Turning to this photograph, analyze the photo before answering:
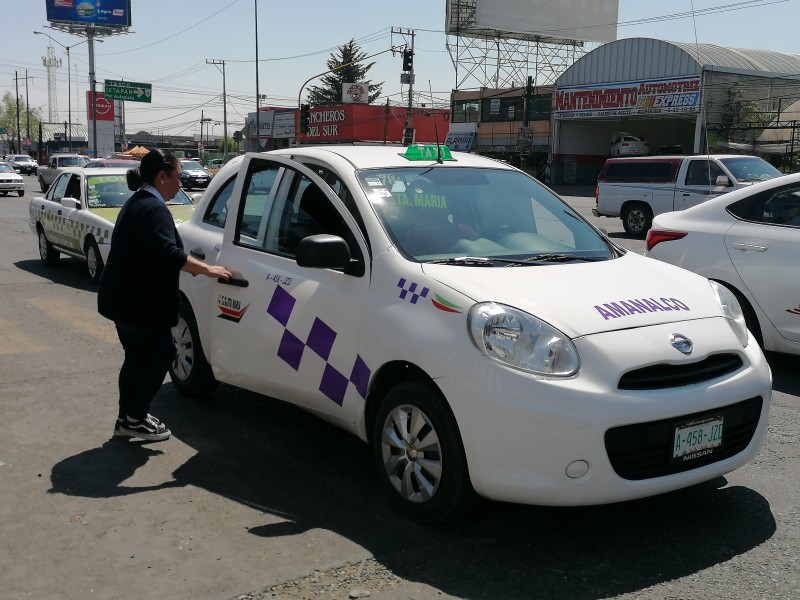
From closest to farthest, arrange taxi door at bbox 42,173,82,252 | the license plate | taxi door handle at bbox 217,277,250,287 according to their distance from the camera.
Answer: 1. the license plate
2. taxi door handle at bbox 217,277,250,287
3. taxi door at bbox 42,173,82,252

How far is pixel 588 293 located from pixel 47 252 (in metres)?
11.6

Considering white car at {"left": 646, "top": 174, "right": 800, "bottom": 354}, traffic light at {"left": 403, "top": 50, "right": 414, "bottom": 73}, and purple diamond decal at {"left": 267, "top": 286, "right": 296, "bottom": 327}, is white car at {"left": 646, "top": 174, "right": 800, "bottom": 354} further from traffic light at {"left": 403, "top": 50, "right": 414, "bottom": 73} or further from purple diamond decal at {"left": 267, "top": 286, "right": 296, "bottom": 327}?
traffic light at {"left": 403, "top": 50, "right": 414, "bottom": 73}

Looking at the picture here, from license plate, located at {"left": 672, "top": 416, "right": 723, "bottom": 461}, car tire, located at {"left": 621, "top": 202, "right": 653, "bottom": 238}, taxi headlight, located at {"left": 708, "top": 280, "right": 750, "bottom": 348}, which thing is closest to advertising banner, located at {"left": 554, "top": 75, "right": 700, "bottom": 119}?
car tire, located at {"left": 621, "top": 202, "right": 653, "bottom": 238}

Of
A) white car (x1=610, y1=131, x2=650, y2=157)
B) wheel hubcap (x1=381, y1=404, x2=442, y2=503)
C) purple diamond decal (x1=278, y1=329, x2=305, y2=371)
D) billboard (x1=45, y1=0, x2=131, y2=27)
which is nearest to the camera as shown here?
wheel hubcap (x1=381, y1=404, x2=442, y2=503)

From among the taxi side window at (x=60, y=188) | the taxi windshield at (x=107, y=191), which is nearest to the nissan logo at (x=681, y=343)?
the taxi windshield at (x=107, y=191)

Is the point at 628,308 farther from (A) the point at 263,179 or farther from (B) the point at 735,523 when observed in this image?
(A) the point at 263,179

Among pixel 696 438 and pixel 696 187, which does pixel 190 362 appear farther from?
pixel 696 187

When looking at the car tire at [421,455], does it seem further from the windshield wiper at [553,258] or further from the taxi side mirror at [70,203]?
the taxi side mirror at [70,203]

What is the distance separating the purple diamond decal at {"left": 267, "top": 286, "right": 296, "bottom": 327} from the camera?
188 inches

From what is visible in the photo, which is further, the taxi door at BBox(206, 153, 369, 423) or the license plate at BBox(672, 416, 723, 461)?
the taxi door at BBox(206, 153, 369, 423)

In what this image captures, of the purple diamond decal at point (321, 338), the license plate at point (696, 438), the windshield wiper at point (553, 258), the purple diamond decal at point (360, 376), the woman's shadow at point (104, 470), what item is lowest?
the woman's shadow at point (104, 470)

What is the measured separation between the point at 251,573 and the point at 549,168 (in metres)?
48.7

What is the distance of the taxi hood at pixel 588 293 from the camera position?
381 centimetres

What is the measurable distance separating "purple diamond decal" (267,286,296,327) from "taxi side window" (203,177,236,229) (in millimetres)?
974
